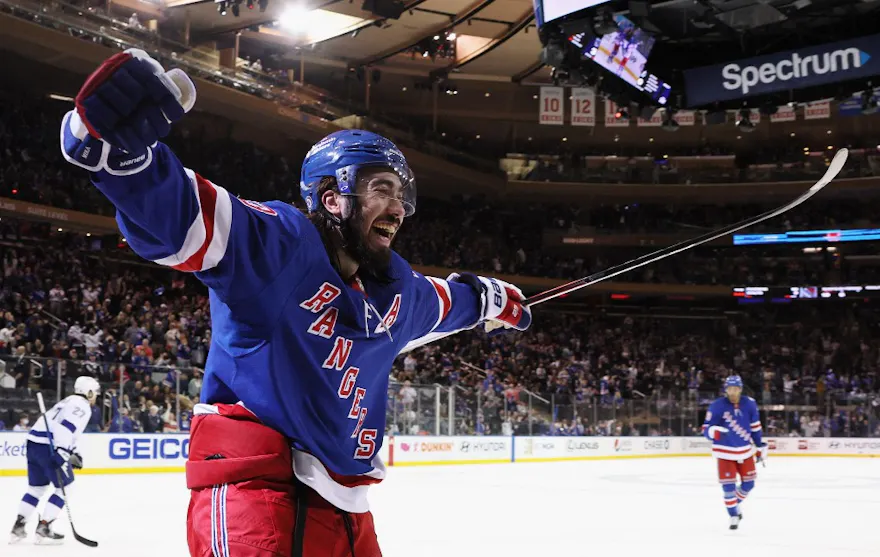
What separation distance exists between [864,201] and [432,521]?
100.0ft

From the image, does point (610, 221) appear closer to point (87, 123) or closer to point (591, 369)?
point (591, 369)

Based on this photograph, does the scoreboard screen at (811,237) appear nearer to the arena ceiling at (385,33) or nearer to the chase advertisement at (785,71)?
the arena ceiling at (385,33)

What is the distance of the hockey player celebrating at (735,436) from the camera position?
10.2 m

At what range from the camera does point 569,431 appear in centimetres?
2183

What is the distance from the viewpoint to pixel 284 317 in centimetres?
205

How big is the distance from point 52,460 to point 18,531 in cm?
60

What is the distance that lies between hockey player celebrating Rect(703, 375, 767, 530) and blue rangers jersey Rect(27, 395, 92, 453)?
6.36 metres

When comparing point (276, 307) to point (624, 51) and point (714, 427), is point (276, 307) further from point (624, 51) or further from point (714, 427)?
point (624, 51)

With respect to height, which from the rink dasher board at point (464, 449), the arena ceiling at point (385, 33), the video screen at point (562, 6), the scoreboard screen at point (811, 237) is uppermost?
the arena ceiling at point (385, 33)

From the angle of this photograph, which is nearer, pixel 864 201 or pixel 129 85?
pixel 129 85

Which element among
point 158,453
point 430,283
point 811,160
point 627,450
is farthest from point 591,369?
point 430,283

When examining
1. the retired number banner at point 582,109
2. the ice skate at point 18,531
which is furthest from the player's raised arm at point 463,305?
the retired number banner at point 582,109

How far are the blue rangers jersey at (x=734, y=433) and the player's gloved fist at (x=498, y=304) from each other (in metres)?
7.39

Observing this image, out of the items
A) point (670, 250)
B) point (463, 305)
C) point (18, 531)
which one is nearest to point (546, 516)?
point (18, 531)
